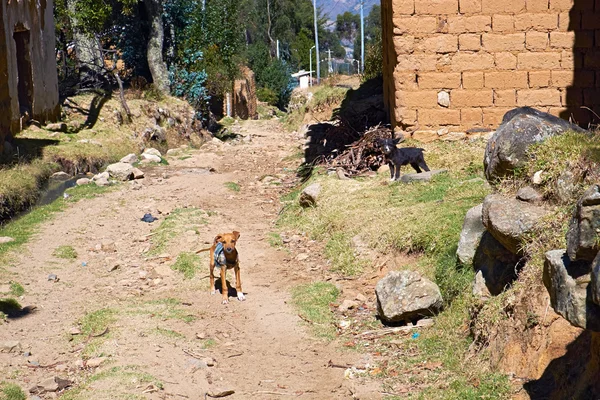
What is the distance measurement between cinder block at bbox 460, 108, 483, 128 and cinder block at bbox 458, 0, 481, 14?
5.07 ft

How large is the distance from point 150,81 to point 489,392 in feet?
68.1

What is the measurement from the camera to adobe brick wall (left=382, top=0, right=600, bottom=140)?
12461 mm

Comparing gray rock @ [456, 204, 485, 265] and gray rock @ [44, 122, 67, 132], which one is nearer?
gray rock @ [456, 204, 485, 265]

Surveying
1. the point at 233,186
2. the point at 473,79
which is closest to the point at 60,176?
the point at 233,186

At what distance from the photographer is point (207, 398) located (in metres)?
6.16

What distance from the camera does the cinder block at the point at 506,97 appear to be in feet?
41.7

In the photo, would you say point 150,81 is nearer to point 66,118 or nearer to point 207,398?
point 66,118

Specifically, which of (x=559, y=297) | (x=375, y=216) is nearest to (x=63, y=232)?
(x=375, y=216)

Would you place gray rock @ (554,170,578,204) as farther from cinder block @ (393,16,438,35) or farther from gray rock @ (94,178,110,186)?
gray rock @ (94,178,110,186)

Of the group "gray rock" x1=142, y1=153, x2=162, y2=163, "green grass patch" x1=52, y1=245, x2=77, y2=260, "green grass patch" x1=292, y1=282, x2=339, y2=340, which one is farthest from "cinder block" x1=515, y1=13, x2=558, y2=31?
"gray rock" x1=142, y1=153, x2=162, y2=163

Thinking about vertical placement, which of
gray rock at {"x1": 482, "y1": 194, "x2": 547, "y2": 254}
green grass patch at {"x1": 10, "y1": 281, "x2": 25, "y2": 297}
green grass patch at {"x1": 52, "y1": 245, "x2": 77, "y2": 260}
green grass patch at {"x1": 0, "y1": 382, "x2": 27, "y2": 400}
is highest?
gray rock at {"x1": 482, "y1": 194, "x2": 547, "y2": 254}

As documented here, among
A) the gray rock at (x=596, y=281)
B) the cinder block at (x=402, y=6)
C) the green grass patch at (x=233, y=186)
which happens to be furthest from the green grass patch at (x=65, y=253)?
the gray rock at (x=596, y=281)

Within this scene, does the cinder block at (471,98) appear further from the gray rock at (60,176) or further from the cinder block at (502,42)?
the gray rock at (60,176)

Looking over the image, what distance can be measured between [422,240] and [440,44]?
17.0 feet
